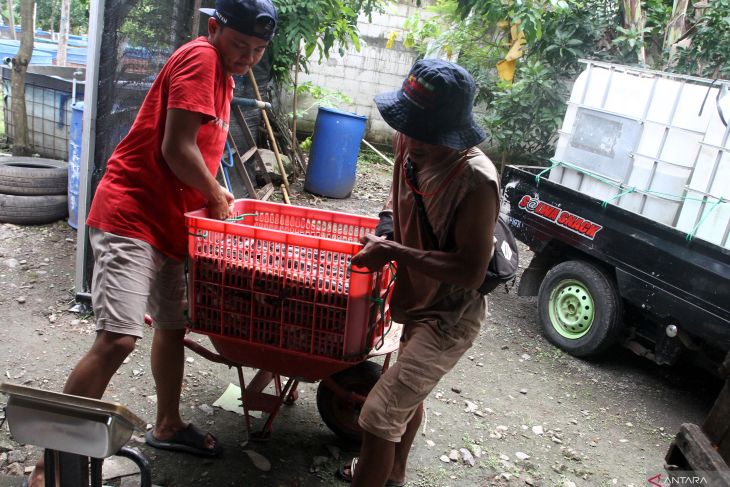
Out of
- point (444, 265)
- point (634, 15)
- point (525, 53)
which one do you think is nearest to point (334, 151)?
point (525, 53)

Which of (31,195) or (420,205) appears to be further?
(31,195)

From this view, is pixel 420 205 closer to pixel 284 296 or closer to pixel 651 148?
pixel 284 296

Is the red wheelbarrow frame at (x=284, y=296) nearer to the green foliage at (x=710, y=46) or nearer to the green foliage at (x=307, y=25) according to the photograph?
the green foliage at (x=307, y=25)

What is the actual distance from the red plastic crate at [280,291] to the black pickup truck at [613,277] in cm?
235

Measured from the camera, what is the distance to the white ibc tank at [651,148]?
12.7ft

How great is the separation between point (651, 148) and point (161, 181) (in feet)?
11.6

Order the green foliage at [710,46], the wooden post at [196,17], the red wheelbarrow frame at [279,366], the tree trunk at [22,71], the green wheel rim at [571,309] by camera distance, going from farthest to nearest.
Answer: the green foliage at [710,46] < the tree trunk at [22,71] < the wooden post at [196,17] < the green wheel rim at [571,309] < the red wheelbarrow frame at [279,366]

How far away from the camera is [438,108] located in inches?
79.5

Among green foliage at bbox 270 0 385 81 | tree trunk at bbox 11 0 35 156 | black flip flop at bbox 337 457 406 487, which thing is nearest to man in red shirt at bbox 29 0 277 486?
black flip flop at bbox 337 457 406 487

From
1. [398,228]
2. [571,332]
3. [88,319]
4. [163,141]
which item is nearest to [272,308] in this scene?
[398,228]

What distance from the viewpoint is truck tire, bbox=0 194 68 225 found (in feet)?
16.6

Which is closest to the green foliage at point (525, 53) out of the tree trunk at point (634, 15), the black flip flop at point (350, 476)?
the tree trunk at point (634, 15)

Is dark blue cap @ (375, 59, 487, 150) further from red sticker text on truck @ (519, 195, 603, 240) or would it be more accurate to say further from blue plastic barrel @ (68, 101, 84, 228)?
blue plastic barrel @ (68, 101, 84, 228)

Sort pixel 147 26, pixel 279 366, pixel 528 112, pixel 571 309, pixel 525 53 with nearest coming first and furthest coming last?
pixel 279 366
pixel 147 26
pixel 571 309
pixel 528 112
pixel 525 53
